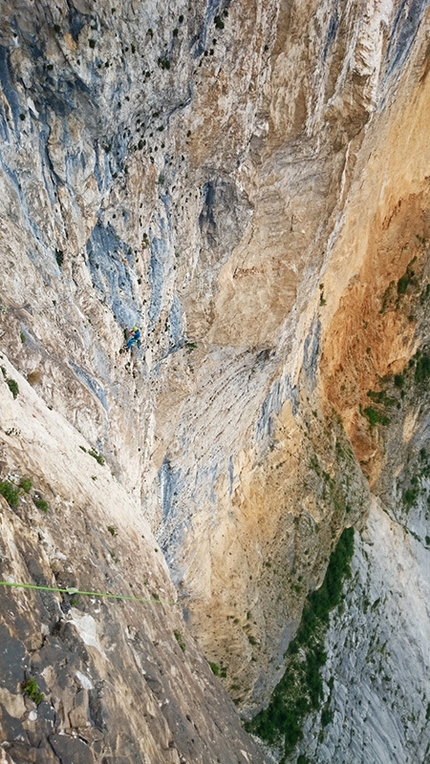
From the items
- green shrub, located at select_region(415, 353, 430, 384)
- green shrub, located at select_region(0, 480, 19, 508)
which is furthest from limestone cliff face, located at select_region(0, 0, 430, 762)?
green shrub, located at select_region(415, 353, 430, 384)

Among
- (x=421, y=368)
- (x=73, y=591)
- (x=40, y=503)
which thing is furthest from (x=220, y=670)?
(x=421, y=368)

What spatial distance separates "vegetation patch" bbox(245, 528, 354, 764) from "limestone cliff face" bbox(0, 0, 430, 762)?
71 cm

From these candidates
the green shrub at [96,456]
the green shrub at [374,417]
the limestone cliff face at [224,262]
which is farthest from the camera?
the green shrub at [374,417]

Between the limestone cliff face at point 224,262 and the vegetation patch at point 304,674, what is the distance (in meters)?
0.71

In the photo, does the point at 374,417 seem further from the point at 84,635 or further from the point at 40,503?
the point at 84,635

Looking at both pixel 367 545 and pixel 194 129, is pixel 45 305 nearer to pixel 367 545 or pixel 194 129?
pixel 194 129

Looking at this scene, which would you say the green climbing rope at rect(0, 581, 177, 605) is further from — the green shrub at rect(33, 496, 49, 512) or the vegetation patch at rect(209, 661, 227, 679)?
the vegetation patch at rect(209, 661, 227, 679)

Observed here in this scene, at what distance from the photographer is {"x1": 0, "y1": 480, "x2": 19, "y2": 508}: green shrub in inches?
317

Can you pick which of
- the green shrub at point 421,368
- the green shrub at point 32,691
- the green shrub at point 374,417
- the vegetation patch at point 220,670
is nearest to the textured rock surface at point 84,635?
the green shrub at point 32,691

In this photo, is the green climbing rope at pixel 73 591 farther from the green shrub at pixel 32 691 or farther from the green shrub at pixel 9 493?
the green shrub at pixel 9 493

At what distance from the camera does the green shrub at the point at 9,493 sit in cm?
805

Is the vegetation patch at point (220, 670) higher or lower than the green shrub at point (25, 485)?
lower

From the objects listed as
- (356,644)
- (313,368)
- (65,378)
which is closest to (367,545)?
(356,644)

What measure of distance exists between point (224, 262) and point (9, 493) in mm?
9179
